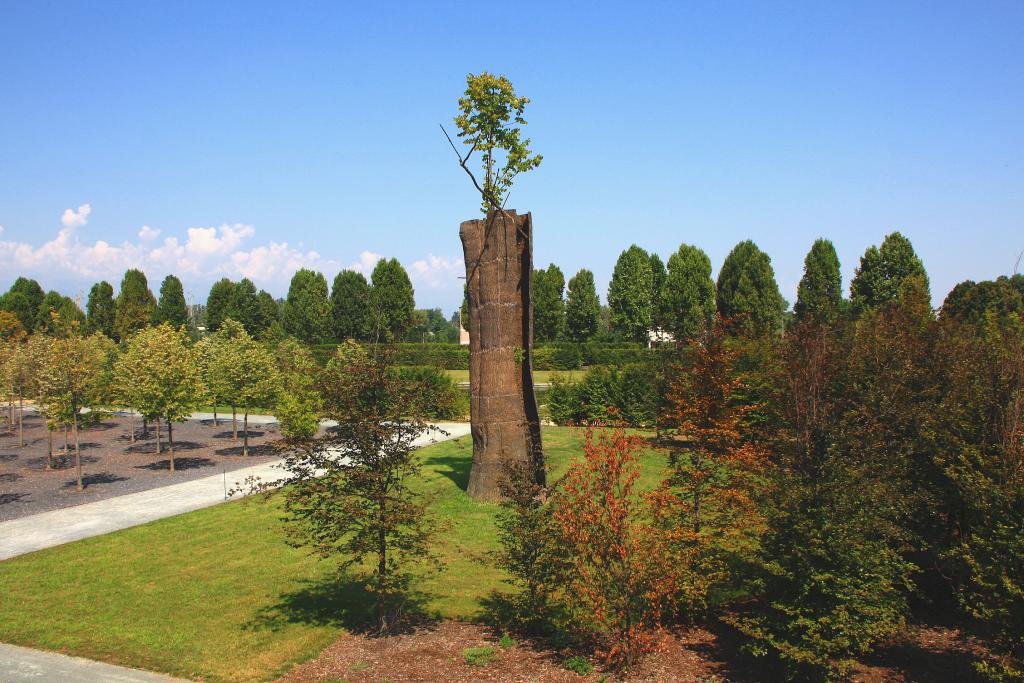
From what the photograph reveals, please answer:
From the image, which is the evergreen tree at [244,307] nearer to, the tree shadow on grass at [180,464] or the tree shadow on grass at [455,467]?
the tree shadow on grass at [180,464]

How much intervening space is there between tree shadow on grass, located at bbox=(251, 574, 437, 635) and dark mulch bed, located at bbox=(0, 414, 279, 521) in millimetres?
8177

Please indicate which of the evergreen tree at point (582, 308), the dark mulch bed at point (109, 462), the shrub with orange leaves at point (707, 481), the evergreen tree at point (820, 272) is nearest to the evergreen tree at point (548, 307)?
the evergreen tree at point (582, 308)

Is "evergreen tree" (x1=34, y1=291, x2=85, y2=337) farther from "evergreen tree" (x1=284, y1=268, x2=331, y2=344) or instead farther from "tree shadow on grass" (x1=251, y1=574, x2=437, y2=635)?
"tree shadow on grass" (x1=251, y1=574, x2=437, y2=635)

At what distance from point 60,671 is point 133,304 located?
6591cm

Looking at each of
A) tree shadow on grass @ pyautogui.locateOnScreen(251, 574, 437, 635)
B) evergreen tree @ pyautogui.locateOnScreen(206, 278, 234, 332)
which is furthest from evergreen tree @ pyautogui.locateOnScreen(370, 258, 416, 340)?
tree shadow on grass @ pyautogui.locateOnScreen(251, 574, 437, 635)

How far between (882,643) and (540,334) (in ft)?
179

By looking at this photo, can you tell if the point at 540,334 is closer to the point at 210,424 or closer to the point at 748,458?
the point at 210,424

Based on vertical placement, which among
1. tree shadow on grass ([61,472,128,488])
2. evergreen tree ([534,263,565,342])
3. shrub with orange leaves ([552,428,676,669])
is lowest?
tree shadow on grass ([61,472,128,488])

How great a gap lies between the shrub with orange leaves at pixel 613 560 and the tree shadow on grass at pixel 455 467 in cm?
967

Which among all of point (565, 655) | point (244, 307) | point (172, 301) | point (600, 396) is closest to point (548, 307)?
point (244, 307)

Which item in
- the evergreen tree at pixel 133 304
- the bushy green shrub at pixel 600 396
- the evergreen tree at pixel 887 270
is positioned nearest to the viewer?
the bushy green shrub at pixel 600 396

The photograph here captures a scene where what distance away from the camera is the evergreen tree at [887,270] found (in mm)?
51031

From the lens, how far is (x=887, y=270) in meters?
51.7

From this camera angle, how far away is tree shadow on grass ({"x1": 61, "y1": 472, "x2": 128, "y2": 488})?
19234mm
